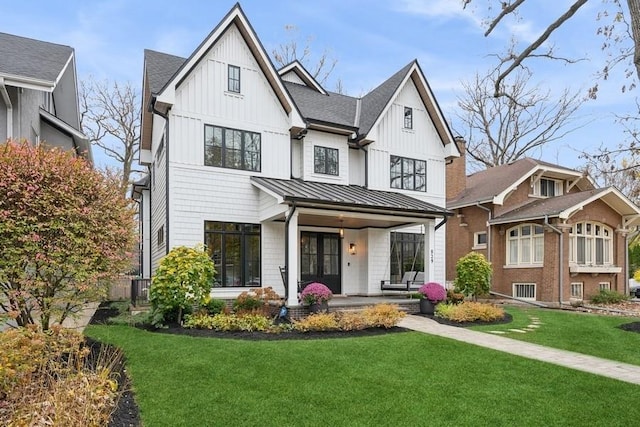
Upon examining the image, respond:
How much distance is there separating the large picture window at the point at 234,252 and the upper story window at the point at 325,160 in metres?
2.87

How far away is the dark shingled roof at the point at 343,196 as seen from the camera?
11.1 metres

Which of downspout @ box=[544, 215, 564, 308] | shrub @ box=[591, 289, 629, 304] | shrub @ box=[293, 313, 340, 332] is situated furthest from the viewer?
shrub @ box=[591, 289, 629, 304]

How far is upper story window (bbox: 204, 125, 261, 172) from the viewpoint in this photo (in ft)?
39.8

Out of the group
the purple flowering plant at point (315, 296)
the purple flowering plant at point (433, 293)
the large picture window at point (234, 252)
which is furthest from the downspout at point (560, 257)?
the large picture window at point (234, 252)

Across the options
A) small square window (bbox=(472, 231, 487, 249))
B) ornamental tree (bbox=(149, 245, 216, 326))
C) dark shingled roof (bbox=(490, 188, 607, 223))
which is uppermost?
dark shingled roof (bbox=(490, 188, 607, 223))

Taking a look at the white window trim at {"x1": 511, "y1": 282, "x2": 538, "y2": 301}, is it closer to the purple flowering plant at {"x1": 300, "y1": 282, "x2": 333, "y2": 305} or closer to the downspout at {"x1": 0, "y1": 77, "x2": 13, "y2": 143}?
the purple flowering plant at {"x1": 300, "y1": 282, "x2": 333, "y2": 305}

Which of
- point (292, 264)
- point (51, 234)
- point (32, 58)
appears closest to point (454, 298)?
point (292, 264)

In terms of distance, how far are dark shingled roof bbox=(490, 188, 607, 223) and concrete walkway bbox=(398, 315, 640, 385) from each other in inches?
330

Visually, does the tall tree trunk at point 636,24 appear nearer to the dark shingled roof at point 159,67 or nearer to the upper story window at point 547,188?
the dark shingled roof at point 159,67

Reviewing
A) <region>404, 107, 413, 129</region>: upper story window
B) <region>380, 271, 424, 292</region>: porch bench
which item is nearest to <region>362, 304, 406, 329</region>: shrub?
<region>380, 271, 424, 292</region>: porch bench

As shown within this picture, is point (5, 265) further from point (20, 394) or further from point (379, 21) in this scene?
point (379, 21)

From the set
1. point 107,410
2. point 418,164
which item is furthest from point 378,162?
point 107,410

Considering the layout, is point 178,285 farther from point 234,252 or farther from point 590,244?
point 590,244

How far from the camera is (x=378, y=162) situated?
1495 centimetres
